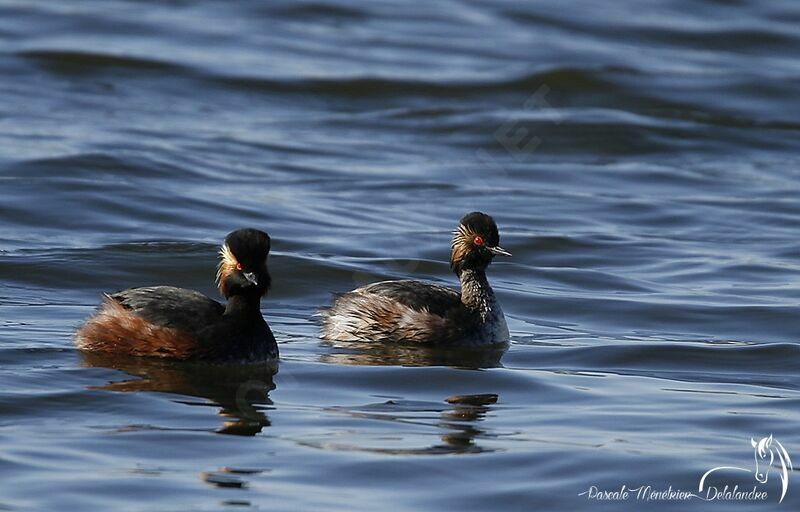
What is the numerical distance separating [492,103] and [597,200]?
21.5 ft

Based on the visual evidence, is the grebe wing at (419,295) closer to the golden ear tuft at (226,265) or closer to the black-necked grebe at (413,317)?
the black-necked grebe at (413,317)

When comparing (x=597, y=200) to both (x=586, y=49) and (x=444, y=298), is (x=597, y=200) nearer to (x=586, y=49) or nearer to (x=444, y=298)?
(x=444, y=298)

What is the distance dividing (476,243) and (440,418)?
2.99m

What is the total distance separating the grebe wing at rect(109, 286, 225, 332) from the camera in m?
10.8

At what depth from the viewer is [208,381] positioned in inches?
417

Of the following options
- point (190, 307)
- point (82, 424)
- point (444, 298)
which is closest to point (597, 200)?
point (444, 298)

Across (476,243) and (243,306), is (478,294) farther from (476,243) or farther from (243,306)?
(243,306)

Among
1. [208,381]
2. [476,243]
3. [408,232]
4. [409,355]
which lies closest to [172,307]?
[208,381]

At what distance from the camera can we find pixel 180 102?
2480cm

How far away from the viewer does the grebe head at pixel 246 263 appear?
10812 mm

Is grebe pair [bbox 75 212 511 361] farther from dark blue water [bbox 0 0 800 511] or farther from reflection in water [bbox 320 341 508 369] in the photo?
reflection in water [bbox 320 341 508 369]

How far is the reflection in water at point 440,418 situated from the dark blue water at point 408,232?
0.03 metres

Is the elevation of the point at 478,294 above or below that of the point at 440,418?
above

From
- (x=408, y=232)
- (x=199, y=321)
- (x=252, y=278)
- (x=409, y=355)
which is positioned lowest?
(x=409, y=355)
